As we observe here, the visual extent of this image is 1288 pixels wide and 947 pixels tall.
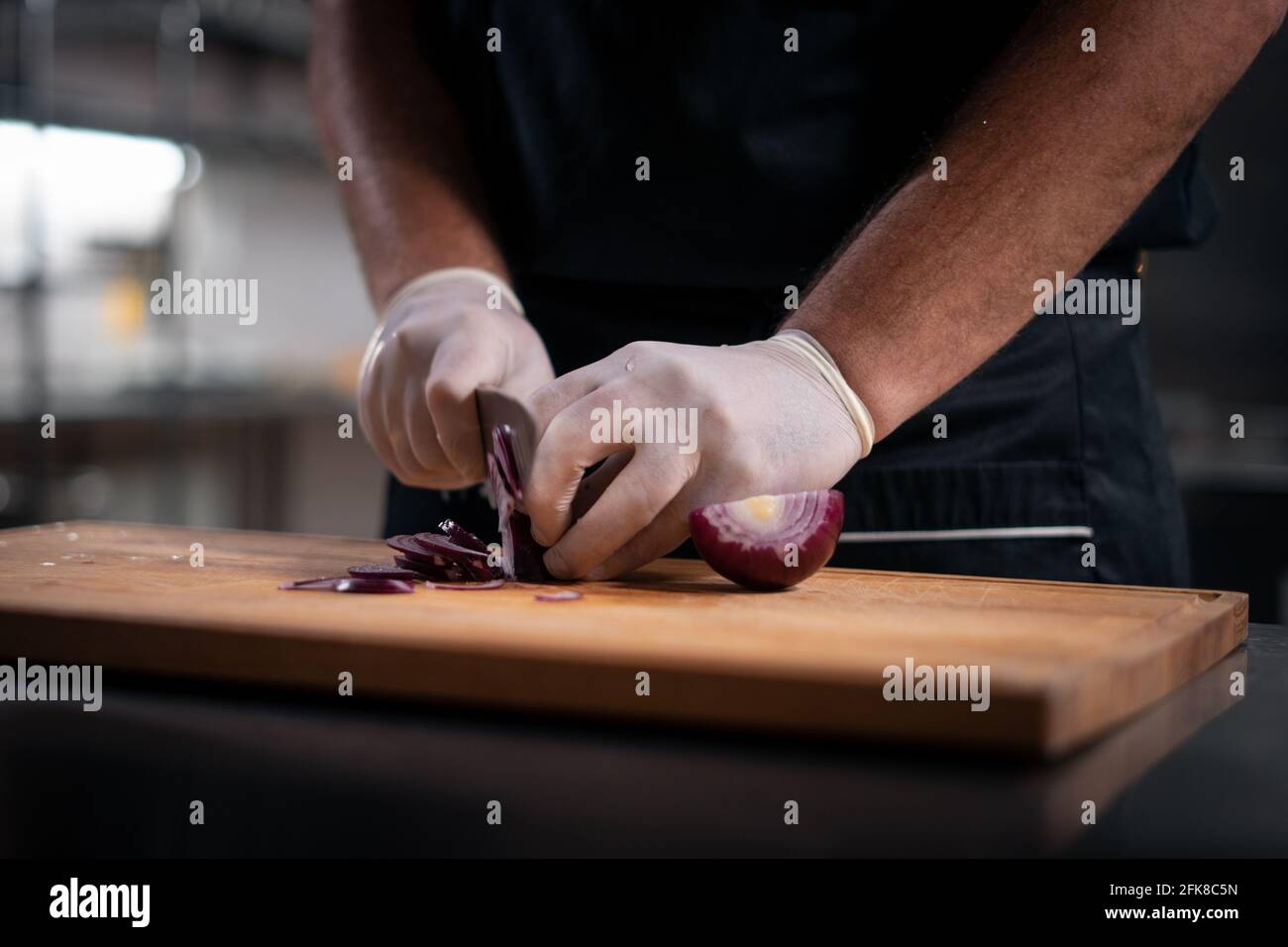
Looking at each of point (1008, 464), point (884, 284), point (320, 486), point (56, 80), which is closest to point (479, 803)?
point (884, 284)

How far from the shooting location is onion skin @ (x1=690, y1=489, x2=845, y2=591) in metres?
1.18

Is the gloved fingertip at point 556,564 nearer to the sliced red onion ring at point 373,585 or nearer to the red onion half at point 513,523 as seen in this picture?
the red onion half at point 513,523

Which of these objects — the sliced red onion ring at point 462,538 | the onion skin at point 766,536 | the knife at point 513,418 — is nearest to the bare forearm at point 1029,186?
the onion skin at point 766,536

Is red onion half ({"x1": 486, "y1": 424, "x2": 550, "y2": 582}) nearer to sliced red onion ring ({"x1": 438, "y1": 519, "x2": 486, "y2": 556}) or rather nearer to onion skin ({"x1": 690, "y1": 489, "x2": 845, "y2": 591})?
sliced red onion ring ({"x1": 438, "y1": 519, "x2": 486, "y2": 556})

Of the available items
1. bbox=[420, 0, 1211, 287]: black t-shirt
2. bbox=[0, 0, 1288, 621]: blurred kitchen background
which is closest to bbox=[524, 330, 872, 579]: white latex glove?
bbox=[420, 0, 1211, 287]: black t-shirt

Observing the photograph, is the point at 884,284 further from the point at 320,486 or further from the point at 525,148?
the point at 320,486

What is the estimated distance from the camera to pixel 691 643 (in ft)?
2.84

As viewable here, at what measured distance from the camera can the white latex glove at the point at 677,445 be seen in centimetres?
119

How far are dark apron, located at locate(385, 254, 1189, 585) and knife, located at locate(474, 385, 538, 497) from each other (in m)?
0.30

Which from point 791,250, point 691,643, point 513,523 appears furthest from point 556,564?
point 791,250

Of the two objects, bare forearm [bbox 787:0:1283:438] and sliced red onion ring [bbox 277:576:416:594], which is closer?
sliced red onion ring [bbox 277:576:416:594]

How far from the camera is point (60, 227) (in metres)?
6.25
